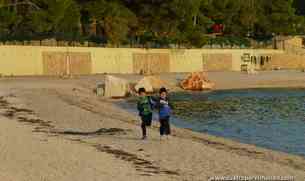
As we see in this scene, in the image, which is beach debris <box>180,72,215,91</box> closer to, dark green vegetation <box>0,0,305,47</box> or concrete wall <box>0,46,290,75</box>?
concrete wall <box>0,46,290,75</box>

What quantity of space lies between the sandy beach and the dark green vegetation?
25.4 metres

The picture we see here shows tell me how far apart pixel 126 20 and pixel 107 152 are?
148 ft

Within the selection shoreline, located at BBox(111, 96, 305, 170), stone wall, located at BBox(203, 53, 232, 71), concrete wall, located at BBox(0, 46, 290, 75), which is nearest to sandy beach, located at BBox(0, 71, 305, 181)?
shoreline, located at BBox(111, 96, 305, 170)

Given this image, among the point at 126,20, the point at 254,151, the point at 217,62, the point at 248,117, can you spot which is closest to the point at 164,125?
the point at 254,151

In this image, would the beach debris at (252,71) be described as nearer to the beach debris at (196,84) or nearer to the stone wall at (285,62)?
the stone wall at (285,62)

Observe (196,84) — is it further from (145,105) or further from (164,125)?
(145,105)

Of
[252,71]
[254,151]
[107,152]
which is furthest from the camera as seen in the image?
[252,71]

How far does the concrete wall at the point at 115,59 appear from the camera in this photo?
177 feet

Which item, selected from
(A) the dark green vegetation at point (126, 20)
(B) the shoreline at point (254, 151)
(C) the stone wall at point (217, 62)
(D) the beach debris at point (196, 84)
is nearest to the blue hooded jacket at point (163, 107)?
(B) the shoreline at point (254, 151)

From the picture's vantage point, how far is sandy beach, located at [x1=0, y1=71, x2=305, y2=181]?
1349 centimetres

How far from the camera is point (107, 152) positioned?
54.5ft

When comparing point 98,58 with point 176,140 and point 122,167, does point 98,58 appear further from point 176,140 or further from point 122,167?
point 122,167

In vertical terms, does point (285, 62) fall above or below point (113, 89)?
above

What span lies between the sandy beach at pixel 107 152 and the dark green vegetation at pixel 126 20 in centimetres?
2536
